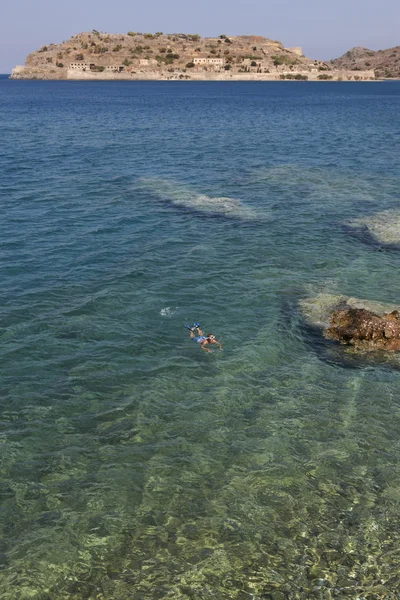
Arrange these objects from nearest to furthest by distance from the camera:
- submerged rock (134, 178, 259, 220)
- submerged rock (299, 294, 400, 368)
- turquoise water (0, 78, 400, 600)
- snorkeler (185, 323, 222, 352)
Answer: turquoise water (0, 78, 400, 600)
submerged rock (299, 294, 400, 368)
snorkeler (185, 323, 222, 352)
submerged rock (134, 178, 259, 220)

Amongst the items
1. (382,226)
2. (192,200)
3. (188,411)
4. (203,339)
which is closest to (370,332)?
(203,339)

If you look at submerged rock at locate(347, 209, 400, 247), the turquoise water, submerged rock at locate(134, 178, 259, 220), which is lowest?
the turquoise water

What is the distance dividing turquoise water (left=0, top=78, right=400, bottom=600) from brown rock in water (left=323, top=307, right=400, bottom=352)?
1.44 meters

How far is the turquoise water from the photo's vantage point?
1474cm

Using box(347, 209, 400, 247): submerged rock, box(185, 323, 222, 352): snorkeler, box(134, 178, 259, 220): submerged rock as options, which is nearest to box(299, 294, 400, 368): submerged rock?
box(185, 323, 222, 352): snorkeler

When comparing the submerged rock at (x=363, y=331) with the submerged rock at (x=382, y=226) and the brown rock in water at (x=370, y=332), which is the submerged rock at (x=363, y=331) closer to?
the brown rock in water at (x=370, y=332)

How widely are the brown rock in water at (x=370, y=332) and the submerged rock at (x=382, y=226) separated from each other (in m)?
14.4

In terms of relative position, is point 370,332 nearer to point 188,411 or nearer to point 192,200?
point 188,411

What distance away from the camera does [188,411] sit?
21.0 meters

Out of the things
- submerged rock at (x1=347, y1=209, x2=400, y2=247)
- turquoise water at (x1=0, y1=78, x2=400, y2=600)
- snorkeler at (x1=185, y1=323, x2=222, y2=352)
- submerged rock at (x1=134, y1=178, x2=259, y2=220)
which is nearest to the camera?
turquoise water at (x1=0, y1=78, x2=400, y2=600)

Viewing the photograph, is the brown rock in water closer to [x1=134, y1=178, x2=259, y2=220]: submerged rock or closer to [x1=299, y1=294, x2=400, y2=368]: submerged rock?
[x1=299, y1=294, x2=400, y2=368]: submerged rock

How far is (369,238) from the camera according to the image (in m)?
39.9

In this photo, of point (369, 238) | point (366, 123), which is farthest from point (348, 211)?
point (366, 123)

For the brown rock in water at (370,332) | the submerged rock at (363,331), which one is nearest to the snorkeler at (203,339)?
the submerged rock at (363,331)
